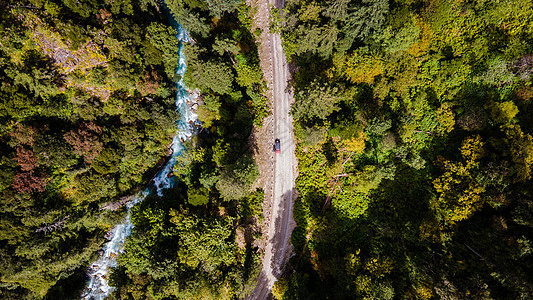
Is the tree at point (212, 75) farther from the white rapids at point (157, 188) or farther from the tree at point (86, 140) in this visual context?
the tree at point (86, 140)

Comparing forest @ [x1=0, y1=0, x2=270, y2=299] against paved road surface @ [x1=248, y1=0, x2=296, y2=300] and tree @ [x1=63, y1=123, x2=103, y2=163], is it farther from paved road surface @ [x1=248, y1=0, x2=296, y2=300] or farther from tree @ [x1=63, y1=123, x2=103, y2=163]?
paved road surface @ [x1=248, y1=0, x2=296, y2=300]

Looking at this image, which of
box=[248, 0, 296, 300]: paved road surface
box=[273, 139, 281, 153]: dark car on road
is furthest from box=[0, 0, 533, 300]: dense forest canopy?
box=[273, 139, 281, 153]: dark car on road

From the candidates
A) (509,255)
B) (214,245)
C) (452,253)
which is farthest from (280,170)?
(509,255)

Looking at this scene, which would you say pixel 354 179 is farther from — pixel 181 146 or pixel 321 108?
pixel 181 146

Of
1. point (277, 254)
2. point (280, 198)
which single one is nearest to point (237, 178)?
point (280, 198)

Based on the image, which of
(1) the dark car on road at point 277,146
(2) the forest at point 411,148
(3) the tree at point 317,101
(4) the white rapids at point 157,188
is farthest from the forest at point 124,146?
(2) the forest at point 411,148
